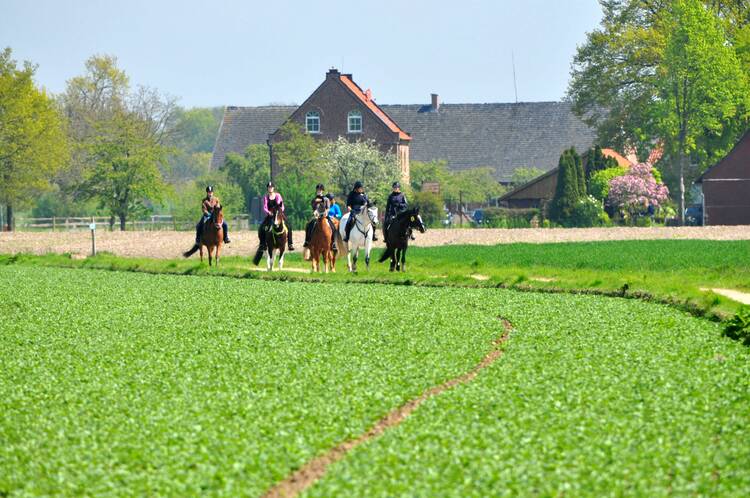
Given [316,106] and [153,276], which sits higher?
[316,106]

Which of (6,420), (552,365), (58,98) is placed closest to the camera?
(6,420)

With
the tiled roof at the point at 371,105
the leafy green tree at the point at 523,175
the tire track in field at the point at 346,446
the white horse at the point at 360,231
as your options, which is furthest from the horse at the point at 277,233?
the leafy green tree at the point at 523,175

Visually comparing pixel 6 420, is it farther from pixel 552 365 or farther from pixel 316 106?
pixel 316 106

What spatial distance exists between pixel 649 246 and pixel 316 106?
2245 inches

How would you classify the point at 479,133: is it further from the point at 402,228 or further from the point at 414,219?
the point at 414,219

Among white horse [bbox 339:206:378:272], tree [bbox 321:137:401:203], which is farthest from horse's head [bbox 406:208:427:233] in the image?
tree [bbox 321:137:401:203]

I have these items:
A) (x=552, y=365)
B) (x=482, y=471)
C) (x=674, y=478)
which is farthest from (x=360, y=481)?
(x=552, y=365)

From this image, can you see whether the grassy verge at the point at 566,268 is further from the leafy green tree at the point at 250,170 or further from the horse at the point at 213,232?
the leafy green tree at the point at 250,170

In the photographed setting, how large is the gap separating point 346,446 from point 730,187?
77405mm

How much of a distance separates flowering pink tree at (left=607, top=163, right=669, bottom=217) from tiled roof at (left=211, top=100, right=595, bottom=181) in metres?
27.8

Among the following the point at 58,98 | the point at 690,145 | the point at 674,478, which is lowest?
the point at 674,478

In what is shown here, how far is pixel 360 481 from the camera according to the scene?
11.0 meters

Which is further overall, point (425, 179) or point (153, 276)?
point (425, 179)

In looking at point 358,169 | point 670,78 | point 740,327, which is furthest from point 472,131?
point 740,327
